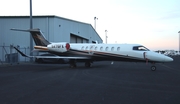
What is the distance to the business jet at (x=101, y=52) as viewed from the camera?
63.4 ft

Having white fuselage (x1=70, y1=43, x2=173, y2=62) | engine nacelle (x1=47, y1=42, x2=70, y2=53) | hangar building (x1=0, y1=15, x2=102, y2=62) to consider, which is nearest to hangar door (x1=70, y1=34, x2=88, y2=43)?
hangar building (x1=0, y1=15, x2=102, y2=62)

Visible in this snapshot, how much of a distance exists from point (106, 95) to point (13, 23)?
104 feet

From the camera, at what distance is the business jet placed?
19.3 metres

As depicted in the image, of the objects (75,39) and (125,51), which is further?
(75,39)

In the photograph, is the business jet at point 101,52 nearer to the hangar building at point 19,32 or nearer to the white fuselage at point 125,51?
the white fuselage at point 125,51

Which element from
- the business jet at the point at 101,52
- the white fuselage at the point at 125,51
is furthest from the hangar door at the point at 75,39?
the white fuselage at the point at 125,51

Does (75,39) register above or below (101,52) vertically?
above

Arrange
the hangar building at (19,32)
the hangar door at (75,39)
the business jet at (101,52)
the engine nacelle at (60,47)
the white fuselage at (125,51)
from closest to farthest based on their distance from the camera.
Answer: the white fuselage at (125,51)
the business jet at (101,52)
the engine nacelle at (60,47)
the hangar building at (19,32)
the hangar door at (75,39)

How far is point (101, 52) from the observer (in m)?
22.1

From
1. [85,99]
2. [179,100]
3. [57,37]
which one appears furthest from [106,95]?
[57,37]

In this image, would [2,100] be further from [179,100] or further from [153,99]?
[179,100]

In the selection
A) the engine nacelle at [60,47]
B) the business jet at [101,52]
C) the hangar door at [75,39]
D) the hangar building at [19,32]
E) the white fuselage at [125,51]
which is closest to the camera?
the white fuselage at [125,51]

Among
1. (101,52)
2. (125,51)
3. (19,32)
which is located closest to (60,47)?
(101,52)

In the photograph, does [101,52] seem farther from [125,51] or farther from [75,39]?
[75,39]
